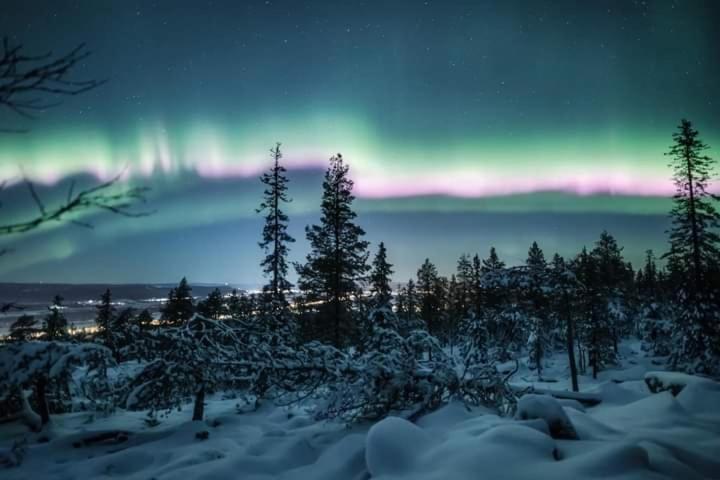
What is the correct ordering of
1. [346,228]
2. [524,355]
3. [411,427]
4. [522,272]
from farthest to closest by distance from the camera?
1. [524,355]
2. [346,228]
3. [522,272]
4. [411,427]

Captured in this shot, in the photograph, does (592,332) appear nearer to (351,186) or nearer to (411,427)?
(351,186)

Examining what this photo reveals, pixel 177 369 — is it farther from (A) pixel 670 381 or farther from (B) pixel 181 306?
(B) pixel 181 306

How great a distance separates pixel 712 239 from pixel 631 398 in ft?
49.2

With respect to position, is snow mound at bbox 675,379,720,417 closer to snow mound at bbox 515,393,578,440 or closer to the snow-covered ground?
the snow-covered ground

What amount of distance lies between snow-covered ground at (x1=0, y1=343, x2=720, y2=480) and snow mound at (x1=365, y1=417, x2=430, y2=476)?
0.04 feet

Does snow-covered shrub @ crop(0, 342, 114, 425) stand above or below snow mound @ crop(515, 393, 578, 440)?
above

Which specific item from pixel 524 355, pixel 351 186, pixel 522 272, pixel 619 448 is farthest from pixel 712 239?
pixel 524 355

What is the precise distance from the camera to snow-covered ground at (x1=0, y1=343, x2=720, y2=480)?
3639 mm

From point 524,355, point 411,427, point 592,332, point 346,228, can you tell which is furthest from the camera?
point 524,355

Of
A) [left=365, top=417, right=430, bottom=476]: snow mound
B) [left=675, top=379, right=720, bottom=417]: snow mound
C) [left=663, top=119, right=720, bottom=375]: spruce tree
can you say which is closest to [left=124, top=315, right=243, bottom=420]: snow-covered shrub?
[left=365, top=417, right=430, bottom=476]: snow mound

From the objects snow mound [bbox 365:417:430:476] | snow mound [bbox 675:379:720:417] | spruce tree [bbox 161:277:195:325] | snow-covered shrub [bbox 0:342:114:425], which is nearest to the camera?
snow mound [bbox 365:417:430:476]

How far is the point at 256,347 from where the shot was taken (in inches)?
292

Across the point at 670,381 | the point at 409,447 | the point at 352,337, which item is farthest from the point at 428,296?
the point at 409,447

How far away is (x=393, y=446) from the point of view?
437 centimetres
